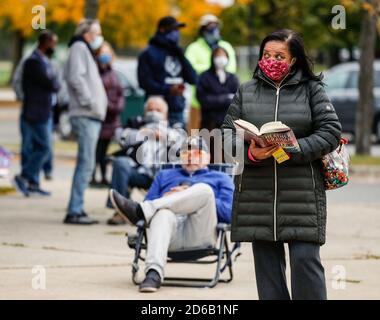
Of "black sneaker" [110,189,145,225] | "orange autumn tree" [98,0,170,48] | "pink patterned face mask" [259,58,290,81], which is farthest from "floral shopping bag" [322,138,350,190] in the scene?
"orange autumn tree" [98,0,170,48]

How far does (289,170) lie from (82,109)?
5.90 metres

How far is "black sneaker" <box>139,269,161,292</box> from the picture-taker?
8664 mm

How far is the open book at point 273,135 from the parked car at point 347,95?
19.6m

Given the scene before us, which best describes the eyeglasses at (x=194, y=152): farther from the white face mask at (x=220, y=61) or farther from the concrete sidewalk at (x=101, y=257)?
the white face mask at (x=220, y=61)

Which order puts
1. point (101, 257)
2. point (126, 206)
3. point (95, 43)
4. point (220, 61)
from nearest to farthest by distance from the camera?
Answer: point (126, 206) → point (101, 257) → point (95, 43) → point (220, 61)

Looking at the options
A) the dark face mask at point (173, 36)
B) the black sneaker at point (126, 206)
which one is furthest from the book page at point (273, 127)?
the dark face mask at point (173, 36)

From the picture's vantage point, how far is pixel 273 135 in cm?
661

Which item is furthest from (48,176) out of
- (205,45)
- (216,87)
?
(216,87)

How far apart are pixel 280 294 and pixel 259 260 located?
225 millimetres

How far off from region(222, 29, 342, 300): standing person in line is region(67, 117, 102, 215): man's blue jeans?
5.71 m

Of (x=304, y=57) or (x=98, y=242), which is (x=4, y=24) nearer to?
(x=98, y=242)

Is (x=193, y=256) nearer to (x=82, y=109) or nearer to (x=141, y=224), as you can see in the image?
(x=141, y=224)

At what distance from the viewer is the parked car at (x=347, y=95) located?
86.9ft
